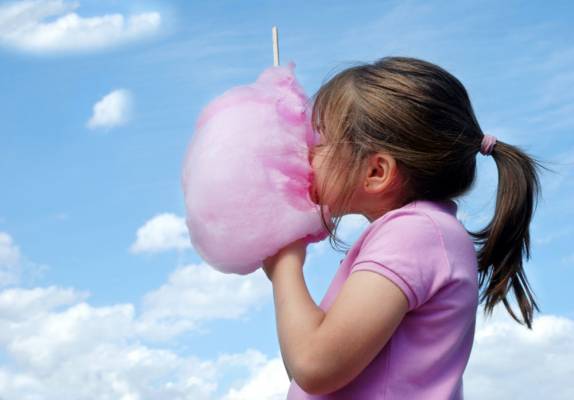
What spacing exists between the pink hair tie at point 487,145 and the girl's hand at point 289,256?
0.67 meters

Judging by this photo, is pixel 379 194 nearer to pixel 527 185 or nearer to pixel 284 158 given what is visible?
pixel 284 158

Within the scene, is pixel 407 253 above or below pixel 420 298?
above

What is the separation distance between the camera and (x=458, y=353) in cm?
321

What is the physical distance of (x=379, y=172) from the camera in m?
3.23

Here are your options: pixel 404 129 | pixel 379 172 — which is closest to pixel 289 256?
pixel 379 172

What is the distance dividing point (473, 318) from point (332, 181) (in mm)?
590

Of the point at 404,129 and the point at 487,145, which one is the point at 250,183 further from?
the point at 487,145

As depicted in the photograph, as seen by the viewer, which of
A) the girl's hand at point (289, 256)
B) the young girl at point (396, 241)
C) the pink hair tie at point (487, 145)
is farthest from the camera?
the pink hair tie at point (487, 145)

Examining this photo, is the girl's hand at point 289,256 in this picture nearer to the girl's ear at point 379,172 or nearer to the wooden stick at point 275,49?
the girl's ear at point 379,172

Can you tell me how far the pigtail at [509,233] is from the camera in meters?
3.53

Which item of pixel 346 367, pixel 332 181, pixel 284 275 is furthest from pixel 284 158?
pixel 346 367

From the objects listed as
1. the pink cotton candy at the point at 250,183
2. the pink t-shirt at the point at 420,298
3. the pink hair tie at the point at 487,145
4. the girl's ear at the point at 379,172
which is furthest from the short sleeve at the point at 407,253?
the pink hair tie at the point at 487,145

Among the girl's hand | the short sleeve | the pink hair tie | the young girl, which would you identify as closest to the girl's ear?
the young girl

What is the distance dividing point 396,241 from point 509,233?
67 centimetres
